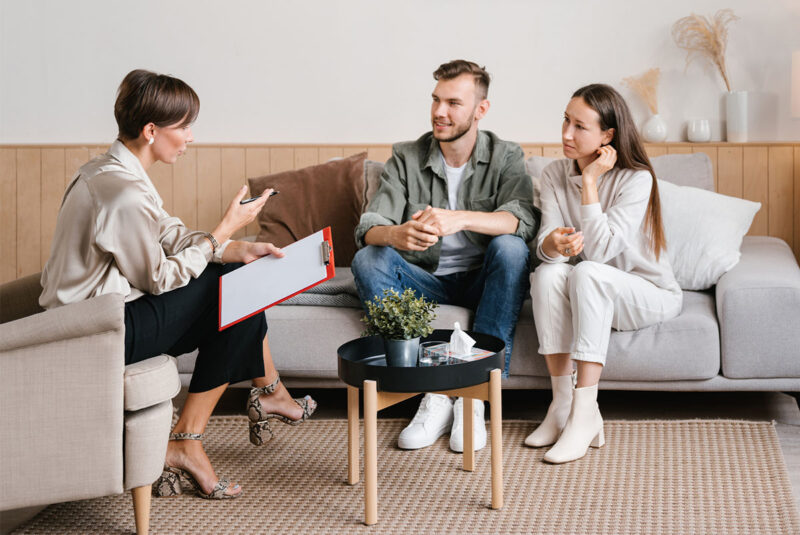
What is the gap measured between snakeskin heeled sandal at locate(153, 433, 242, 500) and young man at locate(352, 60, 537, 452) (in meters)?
0.53

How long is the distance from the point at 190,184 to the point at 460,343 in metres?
2.11

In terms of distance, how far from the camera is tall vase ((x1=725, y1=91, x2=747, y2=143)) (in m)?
3.23

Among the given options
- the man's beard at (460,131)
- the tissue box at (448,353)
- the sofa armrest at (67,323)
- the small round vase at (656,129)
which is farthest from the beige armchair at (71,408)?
the small round vase at (656,129)

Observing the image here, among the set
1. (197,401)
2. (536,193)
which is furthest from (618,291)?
(197,401)

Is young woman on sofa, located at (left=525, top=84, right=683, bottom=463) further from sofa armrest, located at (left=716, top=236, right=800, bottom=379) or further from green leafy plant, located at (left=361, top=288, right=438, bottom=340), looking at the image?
green leafy plant, located at (left=361, top=288, right=438, bottom=340)

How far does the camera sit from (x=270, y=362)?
220cm

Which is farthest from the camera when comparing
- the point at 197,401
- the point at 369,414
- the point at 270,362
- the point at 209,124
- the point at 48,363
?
the point at 209,124

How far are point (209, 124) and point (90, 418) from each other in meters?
2.23

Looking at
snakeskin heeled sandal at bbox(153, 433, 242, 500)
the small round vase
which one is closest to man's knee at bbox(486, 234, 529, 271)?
snakeskin heeled sandal at bbox(153, 433, 242, 500)

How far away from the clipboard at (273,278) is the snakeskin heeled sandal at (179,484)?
0.29 metres

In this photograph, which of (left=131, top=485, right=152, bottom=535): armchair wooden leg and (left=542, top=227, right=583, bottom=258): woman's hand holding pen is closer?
(left=131, top=485, right=152, bottom=535): armchair wooden leg

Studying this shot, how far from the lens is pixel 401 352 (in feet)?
5.95

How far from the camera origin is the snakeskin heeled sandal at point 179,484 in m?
1.95

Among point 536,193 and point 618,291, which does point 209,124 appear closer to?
point 536,193
